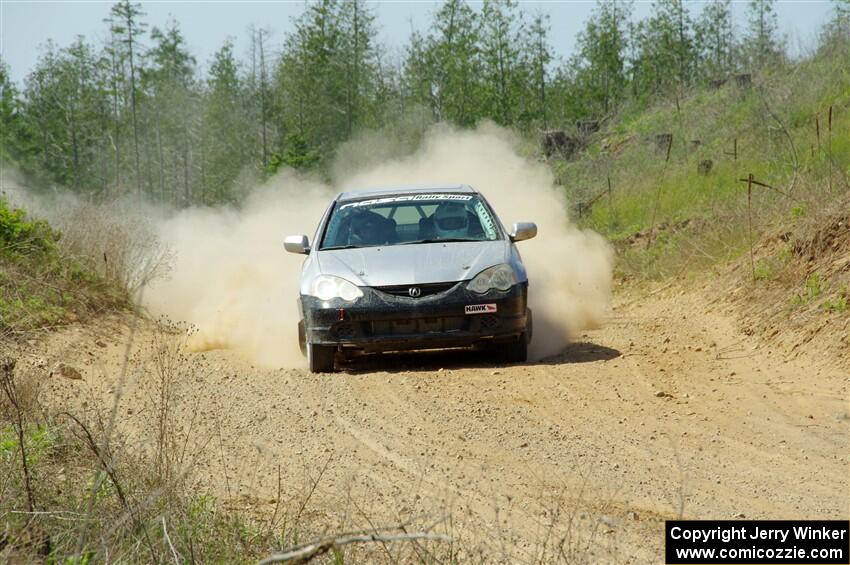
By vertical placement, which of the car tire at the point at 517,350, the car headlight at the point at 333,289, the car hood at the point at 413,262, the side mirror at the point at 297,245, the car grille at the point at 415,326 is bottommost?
the car tire at the point at 517,350

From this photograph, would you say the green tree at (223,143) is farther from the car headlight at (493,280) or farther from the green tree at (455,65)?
the car headlight at (493,280)

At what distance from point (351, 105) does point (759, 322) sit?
137 ft

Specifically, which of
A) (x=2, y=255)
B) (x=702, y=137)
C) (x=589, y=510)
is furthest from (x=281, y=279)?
(x=702, y=137)

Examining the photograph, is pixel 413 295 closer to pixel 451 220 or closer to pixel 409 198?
pixel 451 220

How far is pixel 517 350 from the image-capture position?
1082 cm

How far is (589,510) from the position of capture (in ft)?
19.5

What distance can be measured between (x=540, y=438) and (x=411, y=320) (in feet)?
9.12

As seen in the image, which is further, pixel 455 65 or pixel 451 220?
pixel 455 65

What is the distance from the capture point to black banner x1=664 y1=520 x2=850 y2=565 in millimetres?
4973

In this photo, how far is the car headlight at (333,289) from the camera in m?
10.4

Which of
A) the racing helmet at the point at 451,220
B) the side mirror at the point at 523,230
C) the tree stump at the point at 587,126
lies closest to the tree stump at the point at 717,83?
the tree stump at the point at 587,126

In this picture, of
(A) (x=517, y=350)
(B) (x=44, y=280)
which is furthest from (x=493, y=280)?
(B) (x=44, y=280)

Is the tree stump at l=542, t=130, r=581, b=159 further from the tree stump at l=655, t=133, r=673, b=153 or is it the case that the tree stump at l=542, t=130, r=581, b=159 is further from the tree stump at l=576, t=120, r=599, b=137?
the tree stump at l=655, t=133, r=673, b=153

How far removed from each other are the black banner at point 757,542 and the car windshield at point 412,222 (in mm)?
6106
